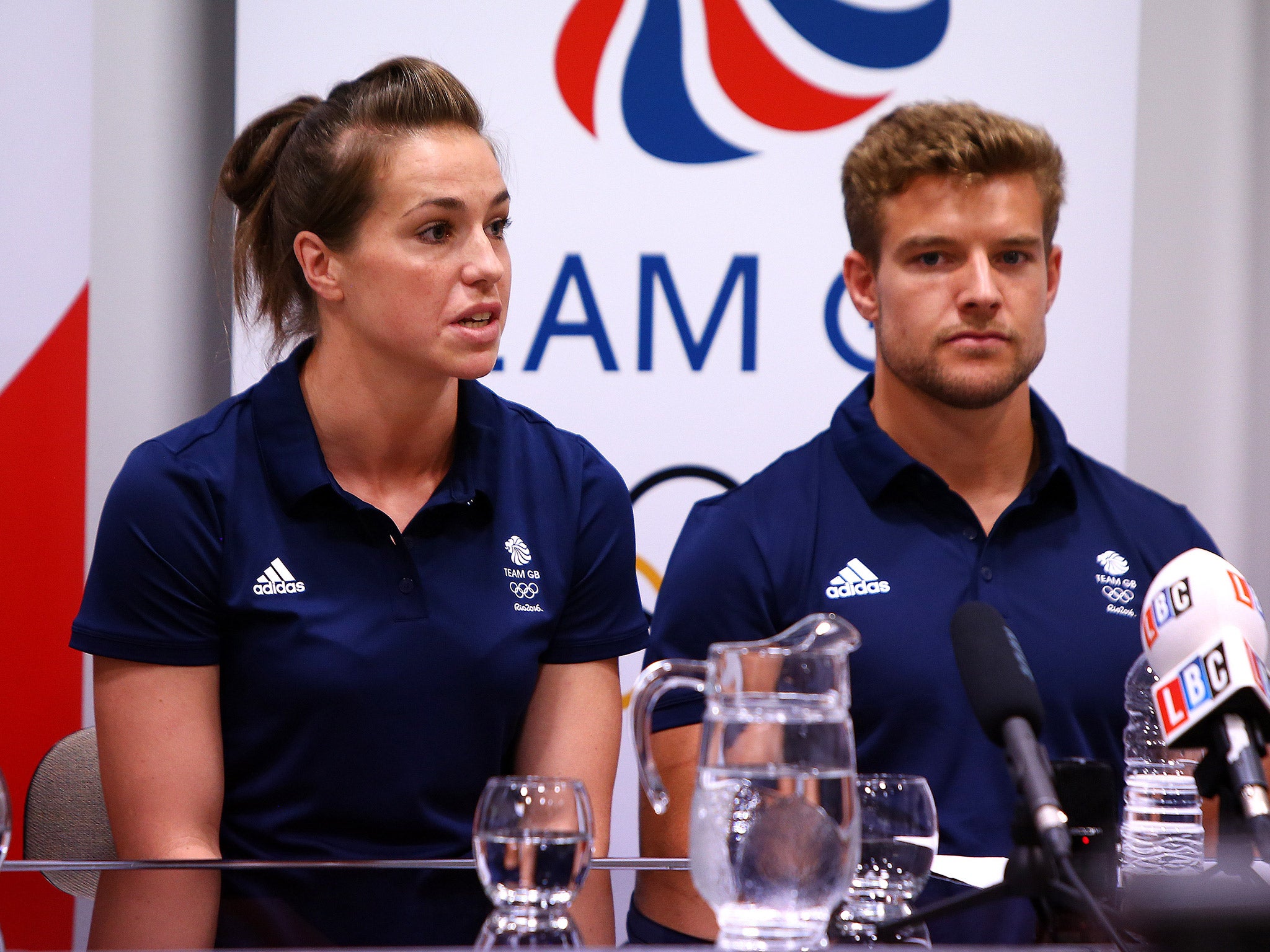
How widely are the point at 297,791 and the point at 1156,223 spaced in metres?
2.07

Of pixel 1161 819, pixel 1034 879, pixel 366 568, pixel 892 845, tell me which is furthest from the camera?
pixel 366 568

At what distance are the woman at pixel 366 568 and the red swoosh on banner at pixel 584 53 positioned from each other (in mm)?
804

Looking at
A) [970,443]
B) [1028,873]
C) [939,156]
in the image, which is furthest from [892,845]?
[939,156]

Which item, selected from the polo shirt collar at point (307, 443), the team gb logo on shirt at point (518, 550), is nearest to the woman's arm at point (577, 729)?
the team gb logo on shirt at point (518, 550)

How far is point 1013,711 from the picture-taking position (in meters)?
0.81

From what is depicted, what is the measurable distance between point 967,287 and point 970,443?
22 cm

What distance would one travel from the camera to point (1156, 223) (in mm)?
2721

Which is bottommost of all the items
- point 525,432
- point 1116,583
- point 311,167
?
point 1116,583

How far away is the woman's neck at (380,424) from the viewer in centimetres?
170

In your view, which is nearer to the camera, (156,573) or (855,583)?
(156,573)

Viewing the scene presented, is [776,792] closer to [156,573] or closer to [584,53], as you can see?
[156,573]

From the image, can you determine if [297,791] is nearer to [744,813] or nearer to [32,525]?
[744,813]

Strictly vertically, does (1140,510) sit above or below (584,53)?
below

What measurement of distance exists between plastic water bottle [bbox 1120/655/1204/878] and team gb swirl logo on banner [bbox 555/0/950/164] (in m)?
1.44
